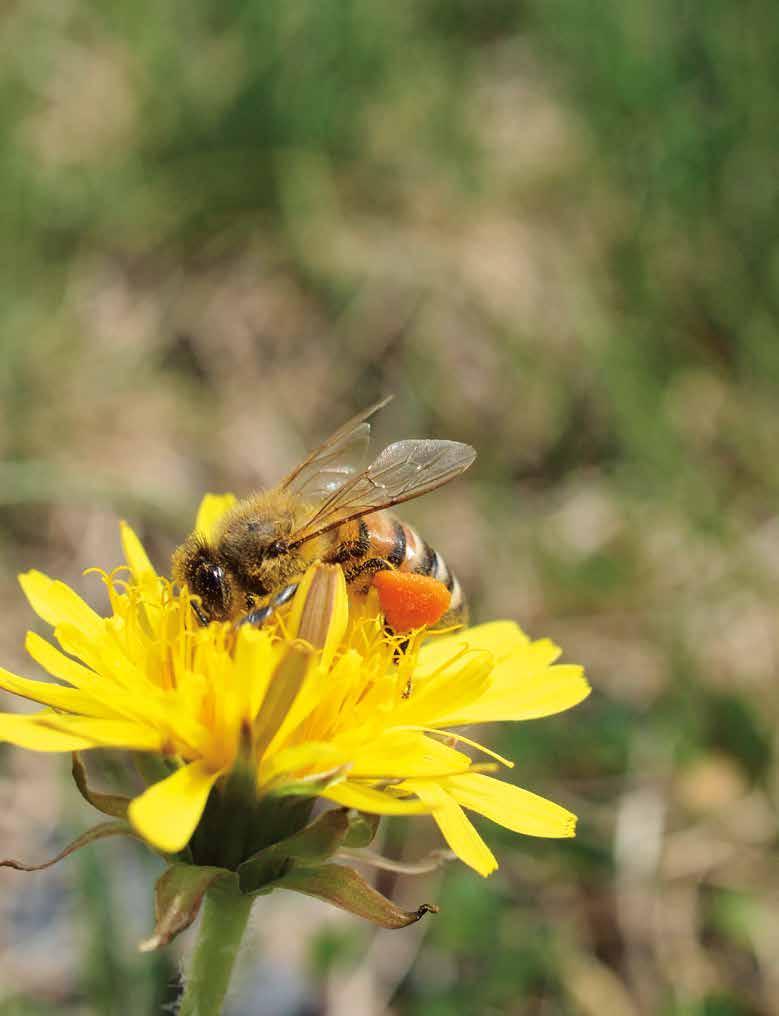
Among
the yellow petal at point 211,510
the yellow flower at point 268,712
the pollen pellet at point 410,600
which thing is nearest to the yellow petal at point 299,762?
the yellow flower at point 268,712

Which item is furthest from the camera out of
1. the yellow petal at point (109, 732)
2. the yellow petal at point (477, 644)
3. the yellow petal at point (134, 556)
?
the yellow petal at point (477, 644)

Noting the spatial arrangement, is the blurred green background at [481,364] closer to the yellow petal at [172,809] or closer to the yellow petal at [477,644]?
the yellow petal at [477,644]

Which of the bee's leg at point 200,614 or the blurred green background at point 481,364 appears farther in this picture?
the blurred green background at point 481,364

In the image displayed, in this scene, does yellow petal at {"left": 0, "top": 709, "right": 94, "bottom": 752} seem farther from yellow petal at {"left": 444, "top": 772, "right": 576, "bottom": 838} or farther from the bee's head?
yellow petal at {"left": 444, "top": 772, "right": 576, "bottom": 838}

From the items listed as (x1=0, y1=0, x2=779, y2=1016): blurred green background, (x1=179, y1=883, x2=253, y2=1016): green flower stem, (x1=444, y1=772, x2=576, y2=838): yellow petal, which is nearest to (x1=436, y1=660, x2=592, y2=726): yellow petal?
(x1=444, y1=772, x2=576, y2=838): yellow petal

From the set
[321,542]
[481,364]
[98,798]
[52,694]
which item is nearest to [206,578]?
[321,542]

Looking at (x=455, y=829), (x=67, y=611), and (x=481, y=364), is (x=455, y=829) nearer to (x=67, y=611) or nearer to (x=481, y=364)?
(x=67, y=611)
